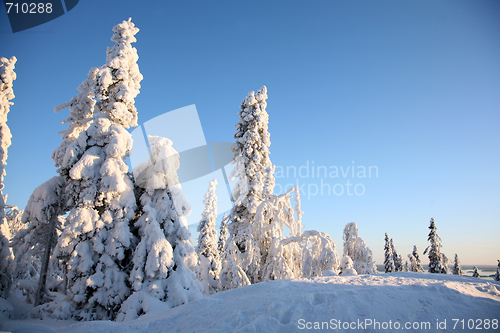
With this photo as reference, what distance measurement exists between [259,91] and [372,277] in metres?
13.3

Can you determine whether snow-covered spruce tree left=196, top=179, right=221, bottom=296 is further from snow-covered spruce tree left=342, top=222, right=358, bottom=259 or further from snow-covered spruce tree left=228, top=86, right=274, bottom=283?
snow-covered spruce tree left=342, top=222, right=358, bottom=259

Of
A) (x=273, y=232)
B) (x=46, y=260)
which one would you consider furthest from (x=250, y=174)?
(x=46, y=260)

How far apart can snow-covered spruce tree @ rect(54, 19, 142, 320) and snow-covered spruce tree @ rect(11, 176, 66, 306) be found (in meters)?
1.33

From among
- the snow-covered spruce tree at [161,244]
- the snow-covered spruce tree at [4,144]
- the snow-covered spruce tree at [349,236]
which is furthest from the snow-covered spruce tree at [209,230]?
the snow-covered spruce tree at [4,144]

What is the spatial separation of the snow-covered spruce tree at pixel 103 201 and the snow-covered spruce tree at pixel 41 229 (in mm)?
1331

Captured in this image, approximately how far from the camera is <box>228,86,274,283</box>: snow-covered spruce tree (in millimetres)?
14688

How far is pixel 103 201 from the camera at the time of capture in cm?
1038

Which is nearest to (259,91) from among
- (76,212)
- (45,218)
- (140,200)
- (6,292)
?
(140,200)

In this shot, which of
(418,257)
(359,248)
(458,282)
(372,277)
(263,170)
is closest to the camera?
(458,282)

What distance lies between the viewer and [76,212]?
9781 millimetres

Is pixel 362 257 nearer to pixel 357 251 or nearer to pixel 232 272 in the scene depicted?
pixel 357 251

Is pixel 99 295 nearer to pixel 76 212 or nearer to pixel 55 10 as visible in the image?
pixel 76 212

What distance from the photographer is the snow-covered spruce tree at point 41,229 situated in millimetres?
10812

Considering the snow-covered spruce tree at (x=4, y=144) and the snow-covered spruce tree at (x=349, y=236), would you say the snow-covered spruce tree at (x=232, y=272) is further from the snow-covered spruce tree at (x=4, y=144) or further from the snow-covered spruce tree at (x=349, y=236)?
the snow-covered spruce tree at (x=349, y=236)
